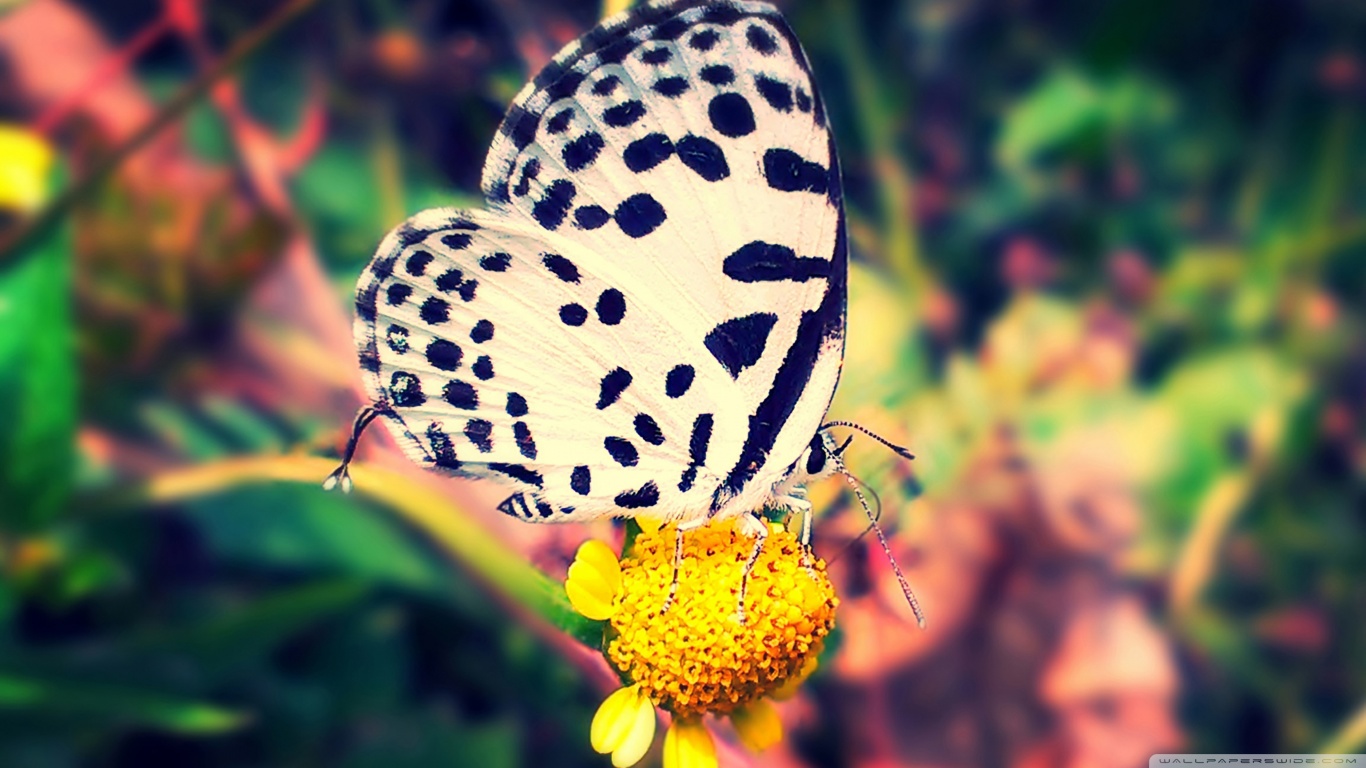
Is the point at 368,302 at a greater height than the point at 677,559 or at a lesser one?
greater

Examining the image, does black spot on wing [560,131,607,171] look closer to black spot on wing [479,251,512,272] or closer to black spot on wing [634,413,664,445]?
black spot on wing [479,251,512,272]

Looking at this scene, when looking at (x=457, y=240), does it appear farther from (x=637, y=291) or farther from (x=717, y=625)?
(x=717, y=625)

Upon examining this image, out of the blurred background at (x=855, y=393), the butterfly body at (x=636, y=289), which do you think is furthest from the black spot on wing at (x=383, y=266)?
the blurred background at (x=855, y=393)

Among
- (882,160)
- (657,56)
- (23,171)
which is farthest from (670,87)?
(882,160)

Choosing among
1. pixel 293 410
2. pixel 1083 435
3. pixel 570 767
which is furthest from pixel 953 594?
pixel 293 410

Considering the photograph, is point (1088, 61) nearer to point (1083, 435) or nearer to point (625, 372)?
point (1083, 435)
